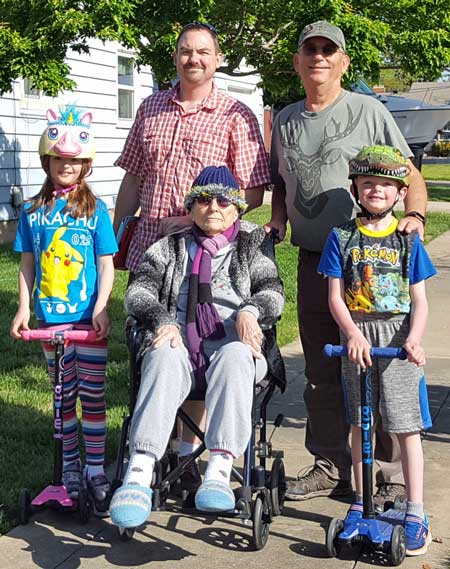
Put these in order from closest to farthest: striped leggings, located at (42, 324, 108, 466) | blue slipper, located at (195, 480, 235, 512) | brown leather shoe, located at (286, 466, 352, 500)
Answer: blue slipper, located at (195, 480, 235, 512), striped leggings, located at (42, 324, 108, 466), brown leather shoe, located at (286, 466, 352, 500)

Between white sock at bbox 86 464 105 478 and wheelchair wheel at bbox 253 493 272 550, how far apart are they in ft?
3.03

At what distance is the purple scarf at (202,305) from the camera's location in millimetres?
4285

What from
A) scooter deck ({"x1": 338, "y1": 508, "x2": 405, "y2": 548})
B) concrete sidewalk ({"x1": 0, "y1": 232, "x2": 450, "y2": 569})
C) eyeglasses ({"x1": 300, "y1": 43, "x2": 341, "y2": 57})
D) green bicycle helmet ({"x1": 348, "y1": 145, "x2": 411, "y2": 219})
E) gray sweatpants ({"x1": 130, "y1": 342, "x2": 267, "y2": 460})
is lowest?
concrete sidewalk ({"x1": 0, "y1": 232, "x2": 450, "y2": 569})

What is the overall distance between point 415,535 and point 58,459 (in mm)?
1612

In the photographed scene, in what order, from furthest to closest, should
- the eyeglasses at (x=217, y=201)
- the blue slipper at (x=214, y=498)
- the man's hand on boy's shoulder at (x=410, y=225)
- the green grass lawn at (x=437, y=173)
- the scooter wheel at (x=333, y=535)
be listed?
the green grass lawn at (x=437, y=173) < the eyeglasses at (x=217, y=201) < the man's hand on boy's shoulder at (x=410, y=225) < the scooter wheel at (x=333, y=535) < the blue slipper at (x=214, y=498)

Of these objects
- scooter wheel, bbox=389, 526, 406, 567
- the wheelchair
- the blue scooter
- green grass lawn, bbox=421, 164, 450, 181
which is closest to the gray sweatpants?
the wheelchair

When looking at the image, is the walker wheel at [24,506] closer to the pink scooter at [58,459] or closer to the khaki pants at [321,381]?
the pink scooter at [58,459]

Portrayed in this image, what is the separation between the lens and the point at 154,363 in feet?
13.3

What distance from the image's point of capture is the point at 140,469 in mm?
3863

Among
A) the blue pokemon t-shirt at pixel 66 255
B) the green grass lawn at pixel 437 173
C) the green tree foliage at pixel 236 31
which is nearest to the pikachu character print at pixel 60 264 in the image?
the blue pokemon t-shirt at pixel 66 255

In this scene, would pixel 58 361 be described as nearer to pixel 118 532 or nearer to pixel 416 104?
pixel 118 532

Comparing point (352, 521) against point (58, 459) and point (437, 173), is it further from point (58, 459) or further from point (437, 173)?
point (437, 173)

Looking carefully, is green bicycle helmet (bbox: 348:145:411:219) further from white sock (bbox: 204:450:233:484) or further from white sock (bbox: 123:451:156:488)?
white sock (bbox: 123:451:156:488)

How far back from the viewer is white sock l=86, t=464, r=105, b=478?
4730 mm
